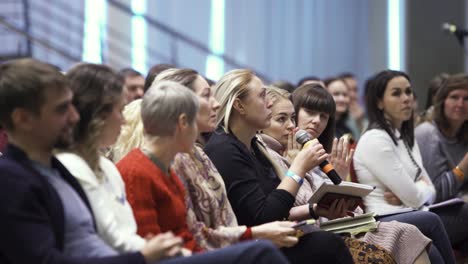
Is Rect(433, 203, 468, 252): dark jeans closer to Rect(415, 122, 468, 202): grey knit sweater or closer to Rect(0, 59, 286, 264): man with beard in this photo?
Rect(415, 122, 468, 202): grey knit sweater

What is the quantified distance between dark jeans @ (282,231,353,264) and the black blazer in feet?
3.34

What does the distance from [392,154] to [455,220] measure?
0.46 m

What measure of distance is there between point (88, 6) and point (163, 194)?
500 cm

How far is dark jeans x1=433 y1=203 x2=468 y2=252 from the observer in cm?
421

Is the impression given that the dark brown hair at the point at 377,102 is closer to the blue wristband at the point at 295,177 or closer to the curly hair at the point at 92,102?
the blue wristband at the point at 295,177

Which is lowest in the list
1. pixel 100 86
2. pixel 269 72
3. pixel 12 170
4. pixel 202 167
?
pixel 269 72

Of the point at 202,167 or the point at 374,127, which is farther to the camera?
the point at 374,127

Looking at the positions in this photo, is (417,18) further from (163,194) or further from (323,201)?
(163,194)

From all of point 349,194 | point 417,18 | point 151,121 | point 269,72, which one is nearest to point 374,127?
point 349,194

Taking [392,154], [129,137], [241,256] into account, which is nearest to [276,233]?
[241,256]

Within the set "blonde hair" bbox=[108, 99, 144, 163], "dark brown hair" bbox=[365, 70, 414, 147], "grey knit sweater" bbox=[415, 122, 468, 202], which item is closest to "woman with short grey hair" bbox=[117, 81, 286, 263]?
"blonde hair" bbox=[108, 99, 144, 163]

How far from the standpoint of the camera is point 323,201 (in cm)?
318

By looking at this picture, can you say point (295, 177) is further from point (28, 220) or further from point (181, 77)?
point (28, 220)

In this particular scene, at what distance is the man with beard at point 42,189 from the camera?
200 centimetres
